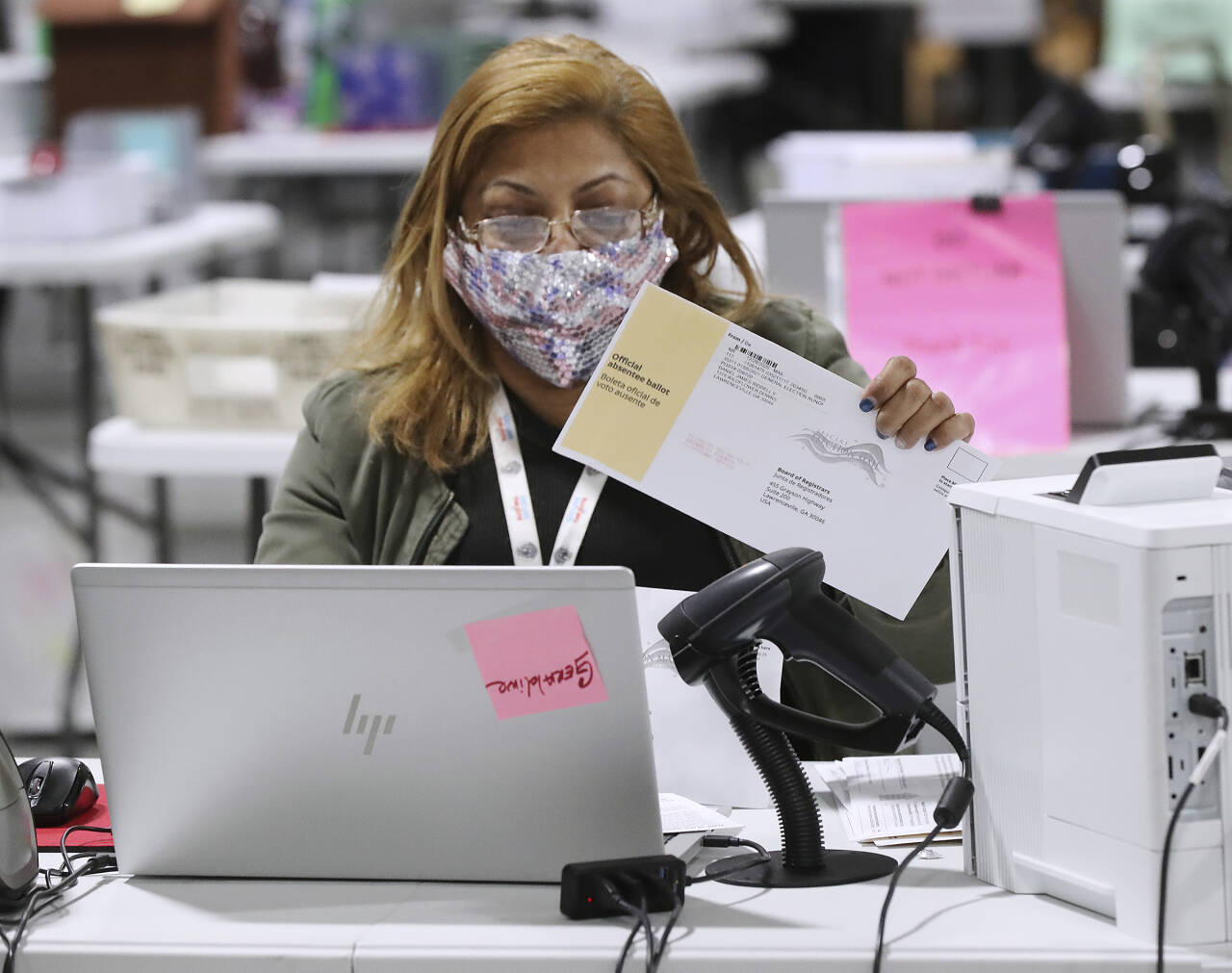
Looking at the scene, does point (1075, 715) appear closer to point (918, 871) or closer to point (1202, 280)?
point (918, 871)

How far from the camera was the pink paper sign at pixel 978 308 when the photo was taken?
2.49m

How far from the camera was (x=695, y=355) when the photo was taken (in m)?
1.51

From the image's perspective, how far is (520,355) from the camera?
1.94 metres

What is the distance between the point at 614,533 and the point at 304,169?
4.09 m

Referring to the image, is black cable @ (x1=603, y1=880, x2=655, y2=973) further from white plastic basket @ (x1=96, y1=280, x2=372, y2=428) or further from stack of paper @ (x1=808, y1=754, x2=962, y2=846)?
white plastic basket @ (x1=96, y1=280, x2=372, y2=428)

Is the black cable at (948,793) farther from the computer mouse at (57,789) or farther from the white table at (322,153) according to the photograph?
the white table at (322,153)

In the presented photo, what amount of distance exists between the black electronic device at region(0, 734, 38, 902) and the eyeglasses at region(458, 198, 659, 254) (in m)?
0.77

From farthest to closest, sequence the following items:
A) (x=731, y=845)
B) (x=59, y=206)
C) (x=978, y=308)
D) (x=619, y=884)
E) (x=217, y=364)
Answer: (x=59, y=206) < (x=217, y=364) < (x=978, y=308) < (x=731, y=845) < (x=619, y=884)

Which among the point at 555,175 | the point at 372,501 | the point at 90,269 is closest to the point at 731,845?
the point at 372,501

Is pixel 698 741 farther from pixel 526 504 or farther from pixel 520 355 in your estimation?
pixel 520 355

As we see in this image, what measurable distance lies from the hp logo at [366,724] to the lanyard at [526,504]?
1.82 feet

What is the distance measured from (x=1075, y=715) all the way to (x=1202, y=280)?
1.78 m

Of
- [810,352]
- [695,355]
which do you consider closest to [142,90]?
[810,352]

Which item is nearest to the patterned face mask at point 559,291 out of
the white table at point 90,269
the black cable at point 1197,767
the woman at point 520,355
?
the woman at point 520,355
